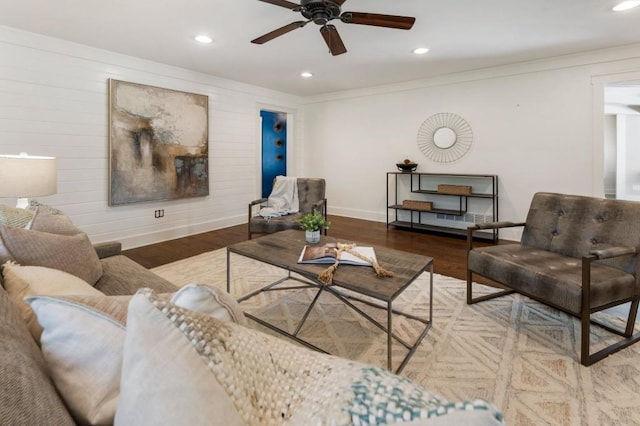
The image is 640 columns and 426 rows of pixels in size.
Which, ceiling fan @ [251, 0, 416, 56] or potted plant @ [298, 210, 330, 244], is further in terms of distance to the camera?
potted plant @ [298, 210, 330, 244]

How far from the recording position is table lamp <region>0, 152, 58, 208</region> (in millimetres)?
2322

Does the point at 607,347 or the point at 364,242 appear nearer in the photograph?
the point at 607,347

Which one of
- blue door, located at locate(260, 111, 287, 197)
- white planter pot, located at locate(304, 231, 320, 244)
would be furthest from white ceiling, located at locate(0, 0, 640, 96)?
blue door, located at locate(260, 111, 287, 197)

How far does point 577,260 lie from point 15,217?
3.41 meters

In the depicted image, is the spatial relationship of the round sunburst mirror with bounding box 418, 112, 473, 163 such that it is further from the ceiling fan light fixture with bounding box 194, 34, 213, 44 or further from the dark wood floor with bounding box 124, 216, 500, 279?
the ceiling fan light fixture with bounding box 194, 34, 213, 44

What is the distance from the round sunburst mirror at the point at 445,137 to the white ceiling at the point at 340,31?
74 centimetres

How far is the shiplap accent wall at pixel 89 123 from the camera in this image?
11.0 feet

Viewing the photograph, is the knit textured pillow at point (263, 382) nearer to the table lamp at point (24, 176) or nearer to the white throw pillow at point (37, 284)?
the white throw pillow at point (37, 284)

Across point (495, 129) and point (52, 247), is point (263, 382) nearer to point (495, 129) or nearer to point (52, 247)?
point (52, 247)

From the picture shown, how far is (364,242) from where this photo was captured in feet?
15.2

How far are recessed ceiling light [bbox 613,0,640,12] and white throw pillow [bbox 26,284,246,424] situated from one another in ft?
12.7

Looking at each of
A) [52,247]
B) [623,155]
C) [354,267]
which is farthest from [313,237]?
[623,155]

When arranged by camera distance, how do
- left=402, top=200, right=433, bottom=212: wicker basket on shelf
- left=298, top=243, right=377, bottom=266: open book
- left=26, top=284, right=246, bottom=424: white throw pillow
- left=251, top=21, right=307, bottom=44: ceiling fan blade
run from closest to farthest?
1. left=26, top=284, right=246, bottom=424: white throw pillow
2. left=298, top=243, right=377, bottom=266: open book
3. left=251, top=21, right=307, bottom=44: ceiling fan blade
4. left=402, top=200, right=433, bottom=212: wicker basket on shelf

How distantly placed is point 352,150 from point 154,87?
A: 338cm
